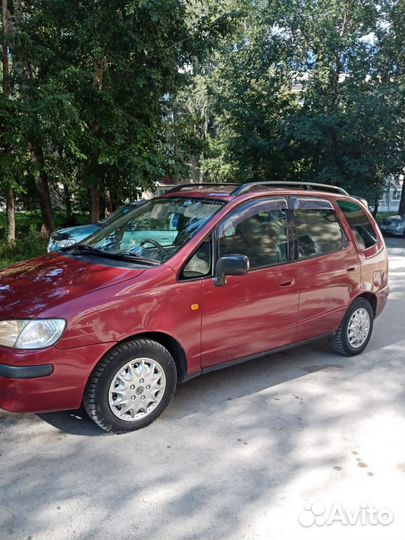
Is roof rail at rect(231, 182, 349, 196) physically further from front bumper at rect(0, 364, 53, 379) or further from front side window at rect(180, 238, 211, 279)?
front bumper at rect(0, 364, 53, 379)

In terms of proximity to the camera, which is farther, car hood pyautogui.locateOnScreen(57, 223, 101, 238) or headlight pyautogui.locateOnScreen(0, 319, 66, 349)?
car hood pyautogui.locateOnScreen(57, 223, 101, 238)

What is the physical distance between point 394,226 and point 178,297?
2030 cm

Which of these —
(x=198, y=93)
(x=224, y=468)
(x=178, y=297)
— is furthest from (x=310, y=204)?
(x=198, y=93)

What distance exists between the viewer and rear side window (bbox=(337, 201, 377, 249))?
16.6 ft

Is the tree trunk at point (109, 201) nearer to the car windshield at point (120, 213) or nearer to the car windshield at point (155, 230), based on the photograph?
the car windshield at point (120, 213)

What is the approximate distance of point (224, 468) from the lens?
120 inches

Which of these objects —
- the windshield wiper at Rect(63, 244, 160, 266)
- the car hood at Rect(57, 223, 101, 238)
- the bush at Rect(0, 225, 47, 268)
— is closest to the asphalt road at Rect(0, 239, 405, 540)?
the windshield wiper at Rect(63, 244, 160, 266)

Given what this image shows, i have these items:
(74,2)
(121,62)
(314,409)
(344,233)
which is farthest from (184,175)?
(314,409)

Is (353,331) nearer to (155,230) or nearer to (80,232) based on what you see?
(155,230)

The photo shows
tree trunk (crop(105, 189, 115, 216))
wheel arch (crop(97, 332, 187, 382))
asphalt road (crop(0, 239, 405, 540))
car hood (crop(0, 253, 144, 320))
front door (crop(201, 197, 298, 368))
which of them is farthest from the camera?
tree trunk (crop(105, 189, 115, 216))

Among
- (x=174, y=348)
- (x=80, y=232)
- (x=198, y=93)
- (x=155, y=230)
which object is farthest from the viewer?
(x=198, y=93)

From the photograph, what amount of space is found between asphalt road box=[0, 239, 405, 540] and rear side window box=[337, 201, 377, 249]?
1.60 metres

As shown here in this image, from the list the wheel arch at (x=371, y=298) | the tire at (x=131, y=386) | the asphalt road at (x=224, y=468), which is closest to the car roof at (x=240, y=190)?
the wheel arch at (x=371, y=298)

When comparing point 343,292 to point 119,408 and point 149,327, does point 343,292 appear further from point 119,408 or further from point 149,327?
point 119,408
